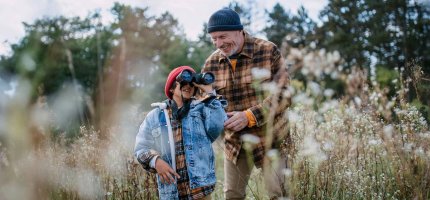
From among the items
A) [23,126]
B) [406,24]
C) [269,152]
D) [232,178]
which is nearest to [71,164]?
[23,126]

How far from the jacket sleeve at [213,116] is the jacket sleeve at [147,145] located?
0.34 m

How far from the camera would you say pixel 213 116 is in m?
2.96

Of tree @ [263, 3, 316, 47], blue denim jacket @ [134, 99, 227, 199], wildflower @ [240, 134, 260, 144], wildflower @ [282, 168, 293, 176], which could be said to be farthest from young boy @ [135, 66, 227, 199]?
tree @ [263, 3, 316, 47]

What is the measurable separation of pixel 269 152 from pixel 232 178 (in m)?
0.44

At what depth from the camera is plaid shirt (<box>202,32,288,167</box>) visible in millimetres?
3457

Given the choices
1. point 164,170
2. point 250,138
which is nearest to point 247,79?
point 250,138

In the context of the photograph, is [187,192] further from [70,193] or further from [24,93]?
[70,193]

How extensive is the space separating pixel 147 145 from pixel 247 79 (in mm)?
961

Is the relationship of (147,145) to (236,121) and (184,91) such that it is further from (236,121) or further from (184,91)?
(236,121)

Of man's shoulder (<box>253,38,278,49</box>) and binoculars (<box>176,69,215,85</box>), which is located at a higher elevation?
man's shoulder (<box>253,38,278,49</box>)

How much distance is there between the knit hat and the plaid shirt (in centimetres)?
23

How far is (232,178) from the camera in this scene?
3.66 metres

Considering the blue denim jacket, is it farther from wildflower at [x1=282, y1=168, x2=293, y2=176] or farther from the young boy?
wildflower at [x1=282, y1=168, x2=293, y2=176]

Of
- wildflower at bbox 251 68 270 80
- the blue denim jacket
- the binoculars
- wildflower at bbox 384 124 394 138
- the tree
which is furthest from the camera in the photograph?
the tree
